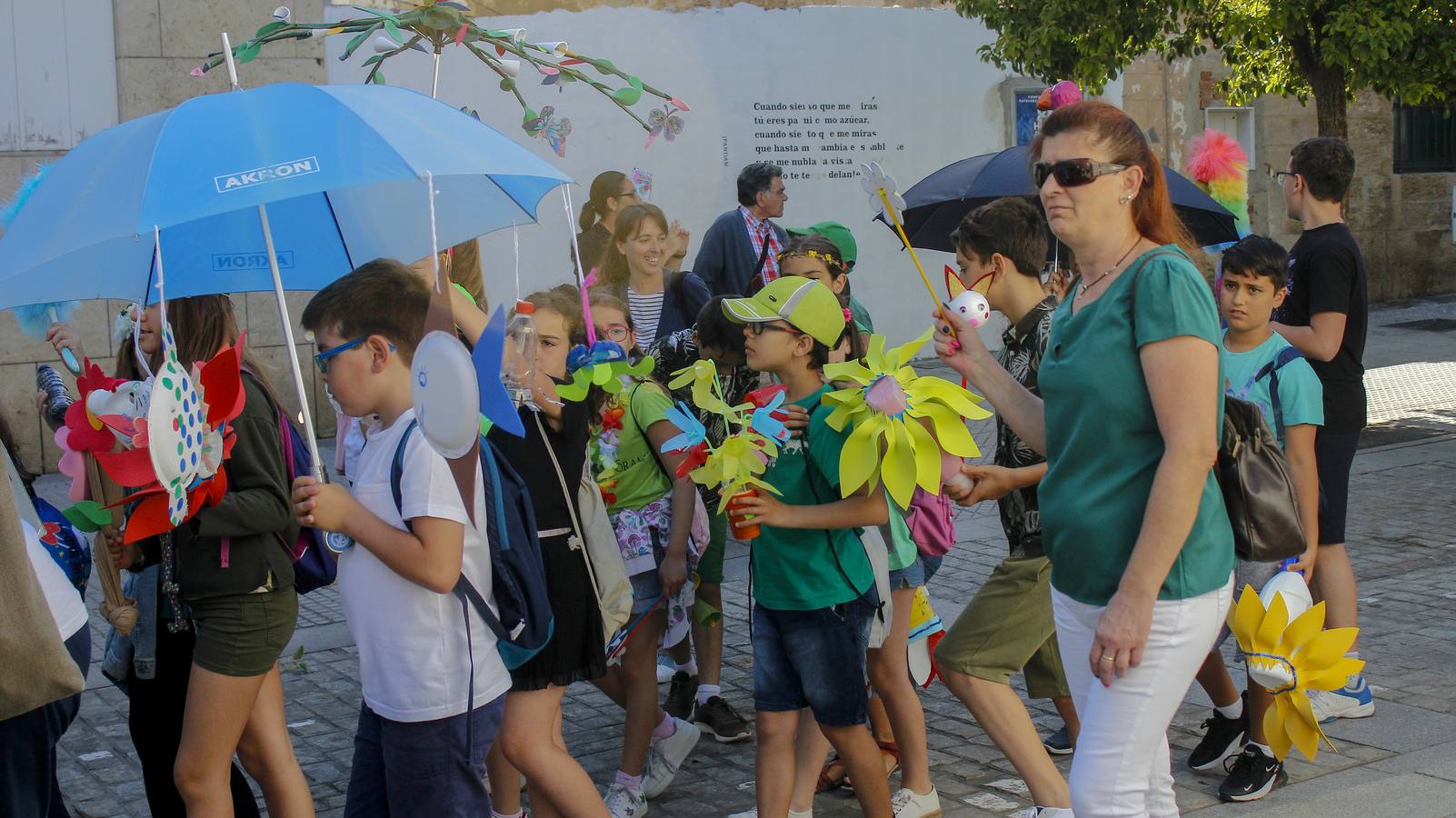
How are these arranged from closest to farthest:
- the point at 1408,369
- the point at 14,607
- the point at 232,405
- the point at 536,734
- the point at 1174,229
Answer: the point at 14,607 < the point at 1174,229 < the point at 232,405 < the point at 536,734 < the point at 1408,369

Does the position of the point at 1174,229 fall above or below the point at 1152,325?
above

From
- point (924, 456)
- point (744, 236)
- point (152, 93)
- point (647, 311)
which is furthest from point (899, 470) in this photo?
point (152, 93)

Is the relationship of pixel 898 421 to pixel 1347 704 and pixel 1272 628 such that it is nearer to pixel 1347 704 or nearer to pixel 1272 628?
pixel 1272 628

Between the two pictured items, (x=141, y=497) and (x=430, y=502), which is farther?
(x=141, y=497)

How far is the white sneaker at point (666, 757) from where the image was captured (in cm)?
465

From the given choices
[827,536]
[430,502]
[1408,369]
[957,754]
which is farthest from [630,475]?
[1408,369]

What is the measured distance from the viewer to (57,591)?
3236 mm

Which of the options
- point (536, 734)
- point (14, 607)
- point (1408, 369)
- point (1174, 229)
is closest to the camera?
point (14, 607)

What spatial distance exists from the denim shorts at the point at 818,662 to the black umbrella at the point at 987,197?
7.50 ft

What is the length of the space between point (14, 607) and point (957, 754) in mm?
3110

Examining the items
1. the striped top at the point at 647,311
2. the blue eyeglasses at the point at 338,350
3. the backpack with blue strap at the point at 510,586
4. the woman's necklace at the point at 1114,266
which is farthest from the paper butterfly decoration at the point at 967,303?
the striped top at the point at 647,311

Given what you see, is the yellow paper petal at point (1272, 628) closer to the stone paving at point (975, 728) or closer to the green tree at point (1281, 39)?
the stone paving at point (975, 728)

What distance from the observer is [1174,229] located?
3018 millimetres

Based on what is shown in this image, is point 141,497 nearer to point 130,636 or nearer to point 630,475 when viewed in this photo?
point 130,636
